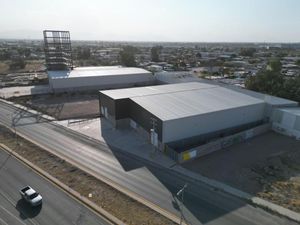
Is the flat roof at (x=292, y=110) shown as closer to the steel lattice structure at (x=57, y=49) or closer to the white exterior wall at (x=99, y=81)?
the white exterior wall at (x=99, y=81)

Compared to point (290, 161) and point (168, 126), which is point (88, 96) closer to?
point (168, 126)

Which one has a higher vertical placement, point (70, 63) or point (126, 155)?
point (70, 63)

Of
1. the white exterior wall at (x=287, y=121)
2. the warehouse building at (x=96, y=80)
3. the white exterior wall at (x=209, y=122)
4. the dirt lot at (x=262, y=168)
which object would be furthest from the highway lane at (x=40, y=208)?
the warehouse building at (x=96, y=80)

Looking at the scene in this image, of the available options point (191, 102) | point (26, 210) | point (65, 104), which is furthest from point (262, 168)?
point (65, 104)

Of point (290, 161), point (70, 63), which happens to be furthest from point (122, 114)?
point (70, 63)

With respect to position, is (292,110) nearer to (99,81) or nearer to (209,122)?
(209,122)

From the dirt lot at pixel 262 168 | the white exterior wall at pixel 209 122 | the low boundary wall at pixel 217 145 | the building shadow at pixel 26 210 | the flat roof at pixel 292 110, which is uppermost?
the flat roof at pixel 292 110
